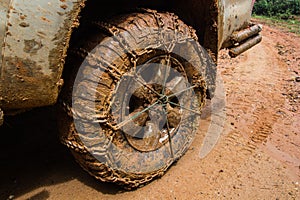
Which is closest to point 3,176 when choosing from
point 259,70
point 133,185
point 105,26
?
point 133,185

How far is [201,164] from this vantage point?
2.38 m

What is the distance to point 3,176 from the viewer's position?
212 centimetres

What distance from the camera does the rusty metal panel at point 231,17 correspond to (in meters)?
2.24

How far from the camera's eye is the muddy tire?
1593 millimetres

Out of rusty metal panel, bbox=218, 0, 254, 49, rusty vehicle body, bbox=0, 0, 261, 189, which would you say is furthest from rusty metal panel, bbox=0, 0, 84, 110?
rusty metal panel, bbox=218, 0, 254, 49

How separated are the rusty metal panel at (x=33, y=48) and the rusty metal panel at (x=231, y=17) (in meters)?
1.26

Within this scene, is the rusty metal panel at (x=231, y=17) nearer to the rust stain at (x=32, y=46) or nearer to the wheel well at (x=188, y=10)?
the wheel well at (x=188, y=10)

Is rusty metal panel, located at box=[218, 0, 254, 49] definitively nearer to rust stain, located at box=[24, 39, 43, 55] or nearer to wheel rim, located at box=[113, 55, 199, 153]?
wheel rim, located at box=[113, 55, 199, 153]

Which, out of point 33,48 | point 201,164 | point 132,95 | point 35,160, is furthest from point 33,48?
point 201,164

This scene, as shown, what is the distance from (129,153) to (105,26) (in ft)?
2.72

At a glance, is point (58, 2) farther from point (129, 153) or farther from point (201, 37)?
point (201, 37)

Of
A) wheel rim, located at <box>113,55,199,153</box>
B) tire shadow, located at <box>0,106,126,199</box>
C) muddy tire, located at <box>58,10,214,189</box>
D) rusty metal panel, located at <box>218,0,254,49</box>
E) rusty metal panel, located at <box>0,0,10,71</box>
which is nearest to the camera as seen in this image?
rusty metal panel, located at <box>0,0,10,71</box>

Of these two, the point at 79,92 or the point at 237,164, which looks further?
the point at 237,164

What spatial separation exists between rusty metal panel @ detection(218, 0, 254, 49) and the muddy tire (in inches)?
10.1
